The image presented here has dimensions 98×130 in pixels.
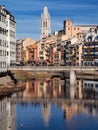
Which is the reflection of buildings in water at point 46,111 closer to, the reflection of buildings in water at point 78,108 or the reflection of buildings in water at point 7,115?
the reflection of buildings in water at point 78,108

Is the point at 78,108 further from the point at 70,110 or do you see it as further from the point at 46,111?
the point at 46,111

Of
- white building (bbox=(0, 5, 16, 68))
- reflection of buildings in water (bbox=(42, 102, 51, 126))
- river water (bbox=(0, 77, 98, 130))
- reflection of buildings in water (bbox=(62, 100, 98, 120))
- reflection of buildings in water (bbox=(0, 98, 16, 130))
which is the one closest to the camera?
reflection of buildings in water (bbox=(0, 98, 16, 130))

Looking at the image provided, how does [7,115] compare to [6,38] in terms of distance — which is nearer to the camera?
[7,115]

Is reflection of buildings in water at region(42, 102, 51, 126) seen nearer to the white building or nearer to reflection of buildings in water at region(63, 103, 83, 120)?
reflection of buildings in water at region(63, 103, 83, 120)

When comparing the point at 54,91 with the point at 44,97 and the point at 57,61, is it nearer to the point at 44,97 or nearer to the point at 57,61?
the point at 44,97

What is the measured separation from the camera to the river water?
2066 inches

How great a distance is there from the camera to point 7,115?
2264 inches

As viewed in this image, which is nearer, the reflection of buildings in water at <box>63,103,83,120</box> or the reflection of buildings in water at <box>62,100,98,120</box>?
the reflection of buildings in water at <box>63,103,83,120</box>

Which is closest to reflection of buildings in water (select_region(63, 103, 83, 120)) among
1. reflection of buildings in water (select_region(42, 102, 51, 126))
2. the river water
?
the river water

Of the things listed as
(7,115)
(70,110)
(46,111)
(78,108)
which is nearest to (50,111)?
(46,111)

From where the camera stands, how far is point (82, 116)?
192 feet

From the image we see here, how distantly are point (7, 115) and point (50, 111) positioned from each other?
7.13m

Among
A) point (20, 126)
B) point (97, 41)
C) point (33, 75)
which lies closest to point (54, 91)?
point (20, 126)

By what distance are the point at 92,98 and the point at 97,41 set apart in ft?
264
